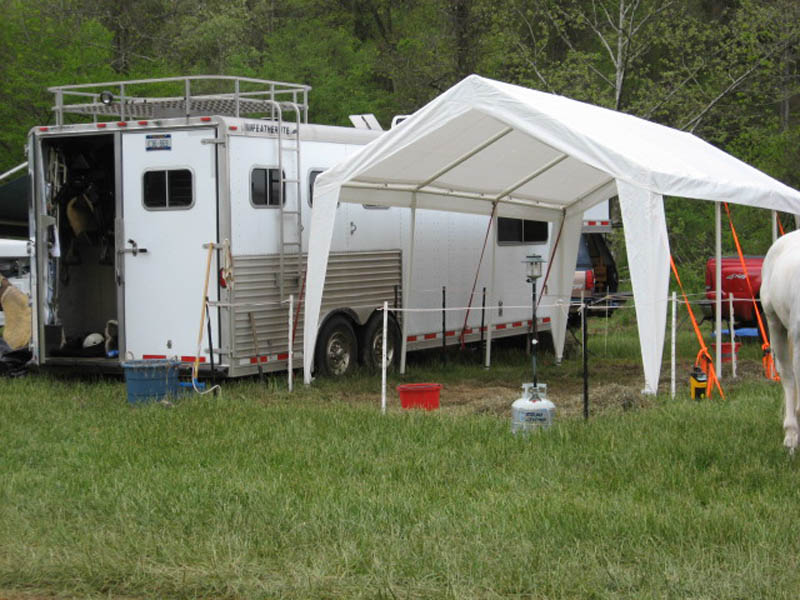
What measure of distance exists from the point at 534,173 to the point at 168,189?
15.3ft

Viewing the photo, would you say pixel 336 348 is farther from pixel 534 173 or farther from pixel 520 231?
pixel 520 231

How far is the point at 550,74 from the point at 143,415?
18.5m

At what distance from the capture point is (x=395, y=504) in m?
6.89

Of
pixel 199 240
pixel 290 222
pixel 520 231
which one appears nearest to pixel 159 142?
pixel 199 240

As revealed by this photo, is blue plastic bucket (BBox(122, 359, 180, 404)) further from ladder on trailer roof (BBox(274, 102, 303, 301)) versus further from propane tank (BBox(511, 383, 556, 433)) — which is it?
propane tank (BBox(511, 383, 556, 433))

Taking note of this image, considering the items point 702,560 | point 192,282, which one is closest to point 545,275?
point 192,282

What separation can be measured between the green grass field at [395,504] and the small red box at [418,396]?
425 mm

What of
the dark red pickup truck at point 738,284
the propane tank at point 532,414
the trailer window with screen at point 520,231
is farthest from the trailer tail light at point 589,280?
the propane tank at point 532,414

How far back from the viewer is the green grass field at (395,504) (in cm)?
558

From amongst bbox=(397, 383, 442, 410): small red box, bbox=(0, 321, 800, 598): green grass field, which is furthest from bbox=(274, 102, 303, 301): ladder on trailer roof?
bbox=(0, 321, 800, 598): green grass field

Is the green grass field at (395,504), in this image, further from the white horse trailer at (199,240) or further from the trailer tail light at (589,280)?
the trailer tail light at (589,280)

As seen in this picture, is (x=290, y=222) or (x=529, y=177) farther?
(x=529, y=177)

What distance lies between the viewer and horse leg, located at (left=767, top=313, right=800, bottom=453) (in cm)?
825

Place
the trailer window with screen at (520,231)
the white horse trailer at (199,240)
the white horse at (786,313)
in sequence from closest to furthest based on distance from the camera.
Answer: the white horse at (786,313)
the white horse trailer at (199,240)
the trailer window with screen at (520,231)
